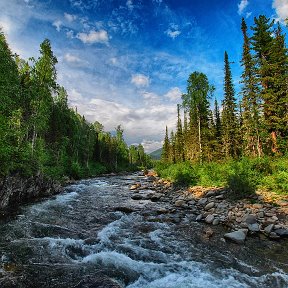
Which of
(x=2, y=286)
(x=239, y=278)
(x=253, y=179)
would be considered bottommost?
(x=239, y=278)

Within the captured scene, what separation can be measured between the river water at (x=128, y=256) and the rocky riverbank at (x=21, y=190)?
2041mm

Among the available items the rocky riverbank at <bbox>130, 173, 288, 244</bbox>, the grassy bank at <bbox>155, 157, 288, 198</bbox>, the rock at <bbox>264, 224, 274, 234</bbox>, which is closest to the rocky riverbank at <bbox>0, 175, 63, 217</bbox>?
the rocky riverbank at <bbox>130, 173, 288, 244</bbox>

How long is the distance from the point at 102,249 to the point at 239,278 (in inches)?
191

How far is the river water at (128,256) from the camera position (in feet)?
22.2

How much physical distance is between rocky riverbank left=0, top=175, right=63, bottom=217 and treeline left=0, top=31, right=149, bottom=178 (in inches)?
23.3

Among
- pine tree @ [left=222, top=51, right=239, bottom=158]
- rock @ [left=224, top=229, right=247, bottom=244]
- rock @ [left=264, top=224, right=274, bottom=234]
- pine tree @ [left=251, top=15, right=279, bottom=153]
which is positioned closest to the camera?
rock @ [left=224, top=229, right=247, bottom=244]

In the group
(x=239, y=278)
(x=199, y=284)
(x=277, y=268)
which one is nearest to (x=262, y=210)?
(x=277, y=268)

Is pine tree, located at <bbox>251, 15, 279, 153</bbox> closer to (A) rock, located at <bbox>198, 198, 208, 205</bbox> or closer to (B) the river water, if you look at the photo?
(A) rock, located at <bbox>198, 198, 208, 205</bbox>

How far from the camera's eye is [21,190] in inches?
675

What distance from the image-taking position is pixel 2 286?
19.6 feet

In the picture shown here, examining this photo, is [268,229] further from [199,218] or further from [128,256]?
[128,256]

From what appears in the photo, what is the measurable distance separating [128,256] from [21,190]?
12.0 metres

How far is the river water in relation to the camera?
6770 millimetres

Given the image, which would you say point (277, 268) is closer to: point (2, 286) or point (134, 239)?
point (134, 239)
